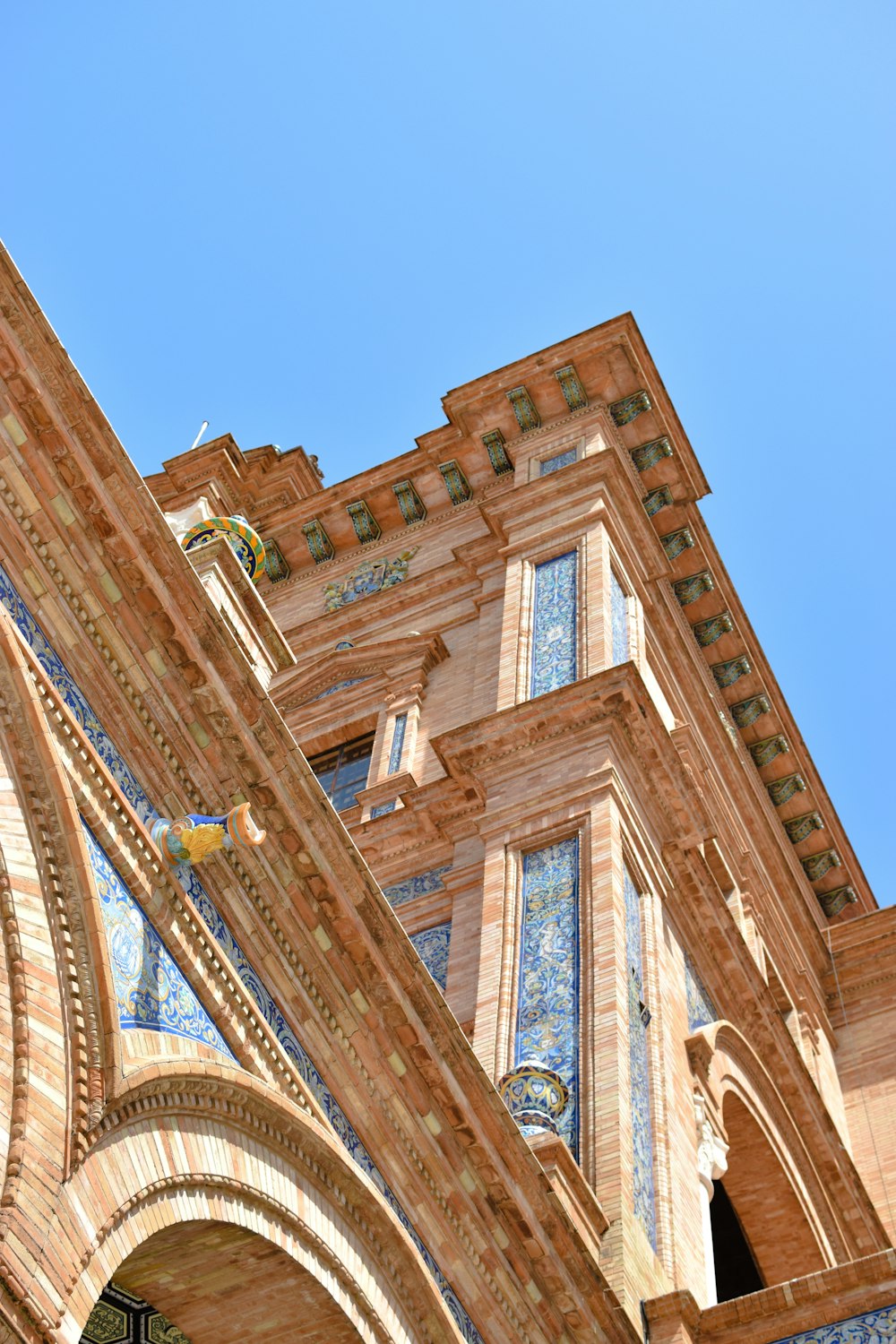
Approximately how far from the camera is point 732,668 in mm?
18672

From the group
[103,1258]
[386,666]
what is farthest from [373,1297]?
[386,666]

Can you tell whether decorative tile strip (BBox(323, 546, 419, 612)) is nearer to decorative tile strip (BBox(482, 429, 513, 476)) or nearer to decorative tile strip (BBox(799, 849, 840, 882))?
decorative tile strip (BBox(482, 429, 513, 476))

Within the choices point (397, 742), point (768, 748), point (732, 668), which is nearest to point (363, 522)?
point (732, 668)

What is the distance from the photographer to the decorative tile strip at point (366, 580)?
17484 millimetres

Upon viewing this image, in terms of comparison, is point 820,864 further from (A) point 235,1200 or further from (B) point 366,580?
(A) point 235,1200

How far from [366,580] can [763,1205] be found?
813cm

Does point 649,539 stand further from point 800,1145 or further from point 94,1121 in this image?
point 94,1121

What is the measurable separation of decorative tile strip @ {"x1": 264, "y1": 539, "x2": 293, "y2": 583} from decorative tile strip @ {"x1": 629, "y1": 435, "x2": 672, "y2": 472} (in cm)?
398

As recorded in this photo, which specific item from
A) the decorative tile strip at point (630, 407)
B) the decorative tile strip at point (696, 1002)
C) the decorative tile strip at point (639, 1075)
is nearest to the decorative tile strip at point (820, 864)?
the decorative tile strip at point (630, 407)

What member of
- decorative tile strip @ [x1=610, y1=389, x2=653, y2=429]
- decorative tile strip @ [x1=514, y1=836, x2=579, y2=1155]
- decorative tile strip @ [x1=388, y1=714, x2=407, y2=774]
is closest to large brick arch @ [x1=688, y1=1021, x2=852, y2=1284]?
decorative tile strip @ [x1=514, y1=836, x2=579, y2=1155]

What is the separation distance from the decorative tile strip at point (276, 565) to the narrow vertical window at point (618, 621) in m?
5.21

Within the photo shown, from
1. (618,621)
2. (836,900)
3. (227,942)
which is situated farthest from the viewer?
(836,900)

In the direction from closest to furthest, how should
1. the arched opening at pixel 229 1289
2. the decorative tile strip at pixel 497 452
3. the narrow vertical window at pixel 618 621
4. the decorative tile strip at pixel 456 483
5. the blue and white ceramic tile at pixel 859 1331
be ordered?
the arched opening at pixel 229 1289, the blue and white ceramic tile at pixel 859 1331, the narrow vertical window at pixel 618 621, the decorative tile strip at pixel 497 452, the decorative tile strip at pixel 456 483

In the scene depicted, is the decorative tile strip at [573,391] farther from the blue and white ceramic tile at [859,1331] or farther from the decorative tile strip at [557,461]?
the blue and white ceramic tile at [859,1331]
